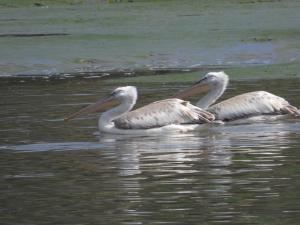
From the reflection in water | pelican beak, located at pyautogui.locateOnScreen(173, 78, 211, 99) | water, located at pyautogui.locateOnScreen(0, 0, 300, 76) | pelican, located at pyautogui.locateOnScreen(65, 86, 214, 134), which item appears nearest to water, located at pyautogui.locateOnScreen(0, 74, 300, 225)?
the reflection in water

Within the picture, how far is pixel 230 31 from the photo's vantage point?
25.7m

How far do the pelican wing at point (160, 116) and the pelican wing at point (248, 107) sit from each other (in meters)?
0.53

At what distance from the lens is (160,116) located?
11.8 metres

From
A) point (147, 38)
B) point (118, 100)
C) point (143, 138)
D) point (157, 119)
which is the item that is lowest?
point (147, 38)

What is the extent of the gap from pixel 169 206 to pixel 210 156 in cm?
226

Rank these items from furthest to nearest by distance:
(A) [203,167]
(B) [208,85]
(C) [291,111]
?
(B) [208,85] → (C) [291,111] → (A) [203,167]

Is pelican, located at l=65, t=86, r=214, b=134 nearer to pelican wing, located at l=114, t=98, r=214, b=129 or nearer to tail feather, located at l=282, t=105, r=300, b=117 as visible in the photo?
pelican wing, located at l=114, t=98, r=214, b=129

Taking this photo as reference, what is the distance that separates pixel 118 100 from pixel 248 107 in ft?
4.34

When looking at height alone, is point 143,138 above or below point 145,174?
below

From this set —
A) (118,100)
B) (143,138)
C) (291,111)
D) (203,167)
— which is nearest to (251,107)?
(291,111)

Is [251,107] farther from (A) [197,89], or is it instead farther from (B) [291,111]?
(A) [197,89]

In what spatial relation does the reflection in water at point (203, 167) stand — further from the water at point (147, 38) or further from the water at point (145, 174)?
the water at point (147, 38)

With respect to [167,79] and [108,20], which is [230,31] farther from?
[167,79]

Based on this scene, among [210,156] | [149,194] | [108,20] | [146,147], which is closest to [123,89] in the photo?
[146,147]
